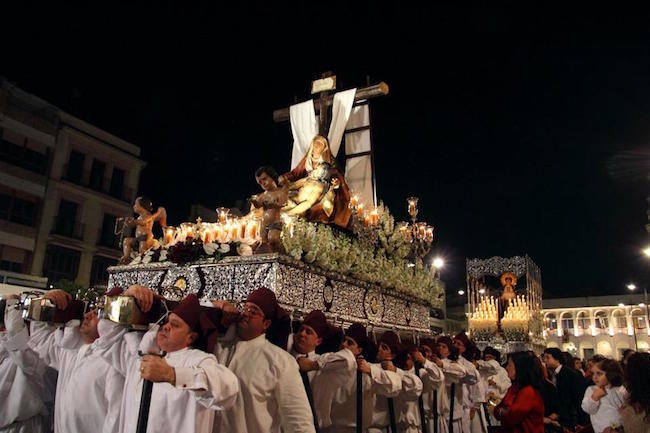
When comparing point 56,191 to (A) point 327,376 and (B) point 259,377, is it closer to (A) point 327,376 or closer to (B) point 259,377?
(A) point 327,376

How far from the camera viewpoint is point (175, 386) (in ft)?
8.70

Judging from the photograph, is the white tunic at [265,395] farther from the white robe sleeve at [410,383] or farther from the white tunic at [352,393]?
the white robe sleeve at [410,383]

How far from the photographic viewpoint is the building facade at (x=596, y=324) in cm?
4288

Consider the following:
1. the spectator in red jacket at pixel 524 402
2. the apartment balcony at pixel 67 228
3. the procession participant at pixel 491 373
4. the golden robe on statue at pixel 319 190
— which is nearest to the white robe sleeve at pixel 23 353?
the spectator in red jacket at pixel 524 402

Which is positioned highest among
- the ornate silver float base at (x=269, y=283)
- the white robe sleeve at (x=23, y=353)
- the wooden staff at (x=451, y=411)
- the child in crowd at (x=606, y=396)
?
the ornate silver float base at (x=269, y=283)

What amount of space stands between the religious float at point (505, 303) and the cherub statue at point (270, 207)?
55.3 ft

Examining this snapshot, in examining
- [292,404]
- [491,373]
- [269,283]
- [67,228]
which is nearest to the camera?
[292,404]

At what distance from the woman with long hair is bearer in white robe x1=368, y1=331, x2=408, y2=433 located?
7.04 ft

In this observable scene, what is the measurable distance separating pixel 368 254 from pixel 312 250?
7.08 ft

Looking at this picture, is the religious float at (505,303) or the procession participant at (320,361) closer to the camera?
the procession participant at (320,361)

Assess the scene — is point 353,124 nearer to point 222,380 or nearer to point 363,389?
point 363,389

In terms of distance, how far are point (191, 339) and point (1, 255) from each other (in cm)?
2298

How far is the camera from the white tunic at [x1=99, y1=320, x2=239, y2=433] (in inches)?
108

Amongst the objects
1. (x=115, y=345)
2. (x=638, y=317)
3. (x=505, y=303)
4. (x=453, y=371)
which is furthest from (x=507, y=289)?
(x=638, y=317)
